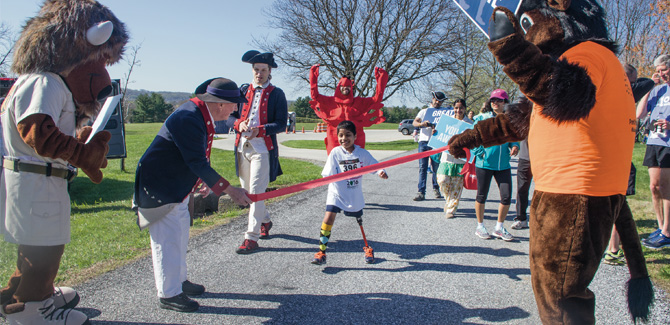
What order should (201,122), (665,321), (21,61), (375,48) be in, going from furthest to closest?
(375,48) < (201,122) < (665,321) < (21,61)

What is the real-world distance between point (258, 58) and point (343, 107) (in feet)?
5.61

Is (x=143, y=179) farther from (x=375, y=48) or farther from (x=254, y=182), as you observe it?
(x=375, y=48)

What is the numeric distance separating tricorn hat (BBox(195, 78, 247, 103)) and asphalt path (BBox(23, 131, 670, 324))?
1626mm

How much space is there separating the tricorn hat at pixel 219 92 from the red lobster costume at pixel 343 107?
9.04 feet

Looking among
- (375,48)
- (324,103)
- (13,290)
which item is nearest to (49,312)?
(13,290)

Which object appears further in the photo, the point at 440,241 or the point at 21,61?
the point at 440,241

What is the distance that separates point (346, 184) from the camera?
14.6 feet

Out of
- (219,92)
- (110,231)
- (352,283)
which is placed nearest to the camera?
(219,92)

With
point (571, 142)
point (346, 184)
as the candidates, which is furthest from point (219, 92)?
point (571, 142)

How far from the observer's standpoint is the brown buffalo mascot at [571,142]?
2.04 metres

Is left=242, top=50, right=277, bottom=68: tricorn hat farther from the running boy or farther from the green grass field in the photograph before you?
the green grass field

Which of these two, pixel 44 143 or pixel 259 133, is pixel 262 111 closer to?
pixel 259 133

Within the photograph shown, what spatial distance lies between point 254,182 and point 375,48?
19.1m

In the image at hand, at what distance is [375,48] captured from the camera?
74.0 feet
